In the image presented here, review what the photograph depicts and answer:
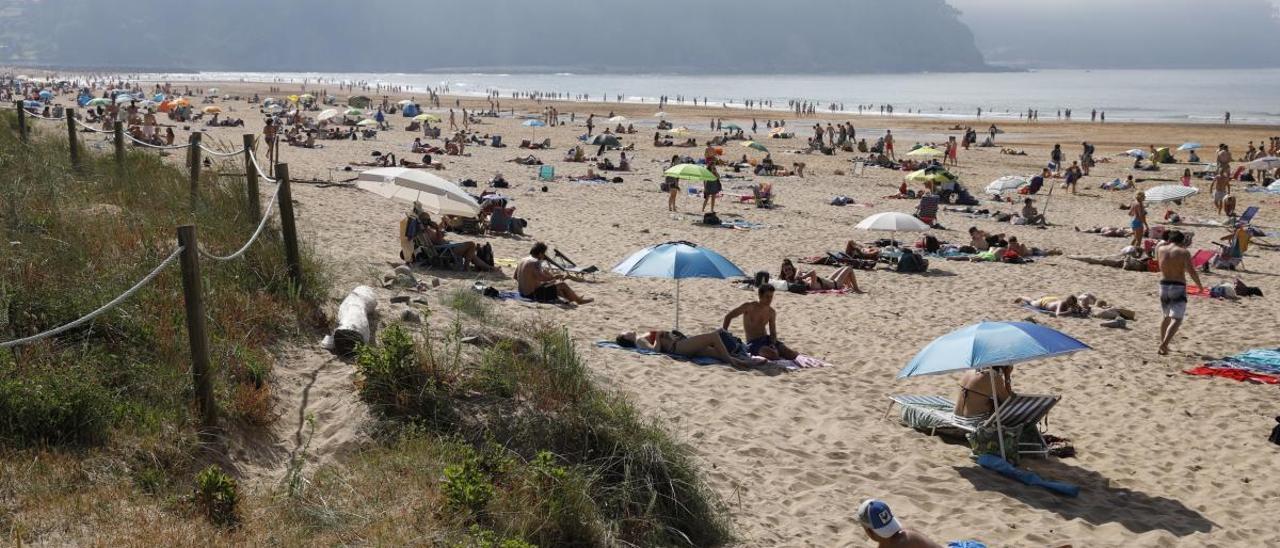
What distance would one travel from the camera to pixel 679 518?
226 inches

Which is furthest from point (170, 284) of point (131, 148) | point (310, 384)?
point (131, 148)

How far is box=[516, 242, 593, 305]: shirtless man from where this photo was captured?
11.3 metres

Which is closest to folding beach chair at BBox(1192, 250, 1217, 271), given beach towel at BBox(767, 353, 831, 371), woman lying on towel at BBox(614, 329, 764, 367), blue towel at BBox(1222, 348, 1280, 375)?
blue towel at BBox(1222, 348, 1280, 375)

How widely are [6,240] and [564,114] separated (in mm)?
65068

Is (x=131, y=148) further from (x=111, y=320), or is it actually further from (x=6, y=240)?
(x=111, y=320)

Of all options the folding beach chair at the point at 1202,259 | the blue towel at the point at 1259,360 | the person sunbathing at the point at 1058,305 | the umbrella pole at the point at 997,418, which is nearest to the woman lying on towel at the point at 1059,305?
the person sunbathing at the point at 1058,305

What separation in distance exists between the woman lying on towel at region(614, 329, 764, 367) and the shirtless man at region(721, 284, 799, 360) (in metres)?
0.12

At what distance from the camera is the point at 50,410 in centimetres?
508

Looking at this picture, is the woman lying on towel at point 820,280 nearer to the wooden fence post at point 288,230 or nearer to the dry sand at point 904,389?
the dry sand at point 904,389

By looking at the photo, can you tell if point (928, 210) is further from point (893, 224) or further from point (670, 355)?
point (670, 355)

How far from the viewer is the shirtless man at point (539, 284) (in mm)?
11328

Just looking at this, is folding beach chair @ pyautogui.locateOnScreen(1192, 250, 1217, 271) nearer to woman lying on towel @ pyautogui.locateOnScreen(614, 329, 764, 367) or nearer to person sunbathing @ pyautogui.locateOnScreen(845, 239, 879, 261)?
person sunbathing @ pyautogui.locateOnScreen(845, 239, 879, 261)

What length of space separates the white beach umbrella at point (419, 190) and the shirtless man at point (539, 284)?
2336 millimetres

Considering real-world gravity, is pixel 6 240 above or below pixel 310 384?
above
